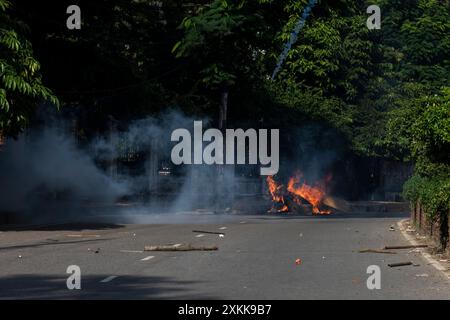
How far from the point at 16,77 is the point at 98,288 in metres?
13.0

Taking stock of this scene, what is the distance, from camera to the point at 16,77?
84.4 feet

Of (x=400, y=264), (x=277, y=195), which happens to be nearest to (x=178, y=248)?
(x=400, y=264)

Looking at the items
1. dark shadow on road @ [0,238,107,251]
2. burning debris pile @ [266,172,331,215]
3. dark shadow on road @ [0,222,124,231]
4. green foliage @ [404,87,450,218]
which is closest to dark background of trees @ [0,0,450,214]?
green foliage @ [404,87,450,218]

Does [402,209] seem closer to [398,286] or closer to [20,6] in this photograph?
[20,6]

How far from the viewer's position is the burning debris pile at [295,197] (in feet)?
161

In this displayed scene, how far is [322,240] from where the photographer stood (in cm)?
2459

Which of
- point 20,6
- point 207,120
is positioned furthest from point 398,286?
point 207,120

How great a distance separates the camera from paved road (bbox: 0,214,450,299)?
1354 cm

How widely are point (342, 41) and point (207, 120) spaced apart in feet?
65.6

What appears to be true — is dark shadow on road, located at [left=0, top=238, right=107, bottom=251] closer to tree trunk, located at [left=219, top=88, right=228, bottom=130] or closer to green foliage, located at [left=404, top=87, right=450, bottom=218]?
green foliage, located at [left=404, top=87, right=450, bottom=218]

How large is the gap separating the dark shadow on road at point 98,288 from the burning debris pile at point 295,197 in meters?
33.5

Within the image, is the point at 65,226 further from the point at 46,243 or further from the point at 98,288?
the point at 98,288

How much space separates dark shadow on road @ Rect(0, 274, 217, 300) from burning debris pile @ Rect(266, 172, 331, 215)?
33.5 m

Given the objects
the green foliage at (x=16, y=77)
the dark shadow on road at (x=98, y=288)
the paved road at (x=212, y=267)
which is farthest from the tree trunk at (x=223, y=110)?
the dark shadow on road at (x=98, y=288)
